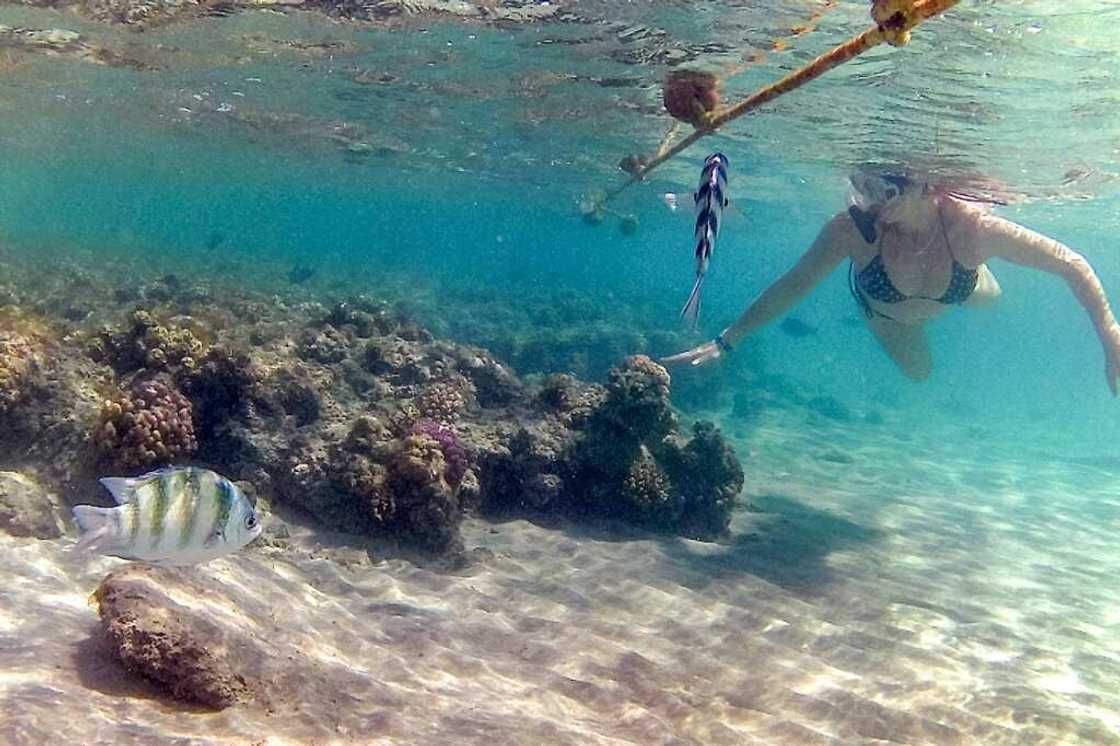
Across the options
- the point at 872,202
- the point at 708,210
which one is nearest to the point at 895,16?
the point at 708,210

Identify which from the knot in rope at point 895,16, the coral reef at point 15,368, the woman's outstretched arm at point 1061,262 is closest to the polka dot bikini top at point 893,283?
the woman's outstretched arm at point 1061,262

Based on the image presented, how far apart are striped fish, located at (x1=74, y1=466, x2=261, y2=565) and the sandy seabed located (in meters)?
0.88

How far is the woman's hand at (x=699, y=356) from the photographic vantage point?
9086 mm

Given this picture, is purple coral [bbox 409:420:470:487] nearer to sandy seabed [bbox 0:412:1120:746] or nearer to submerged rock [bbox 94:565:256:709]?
sandy seabed [bbox 0:412:1120:746]

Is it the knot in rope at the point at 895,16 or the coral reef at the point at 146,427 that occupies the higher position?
the knot in rope at the point at 895,16

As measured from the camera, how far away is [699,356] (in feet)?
30.9

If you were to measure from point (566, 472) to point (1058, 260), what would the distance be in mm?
6714

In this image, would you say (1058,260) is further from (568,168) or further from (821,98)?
(568,168)

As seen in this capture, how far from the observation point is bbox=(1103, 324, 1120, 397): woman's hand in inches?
301

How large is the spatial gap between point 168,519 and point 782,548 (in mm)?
8521

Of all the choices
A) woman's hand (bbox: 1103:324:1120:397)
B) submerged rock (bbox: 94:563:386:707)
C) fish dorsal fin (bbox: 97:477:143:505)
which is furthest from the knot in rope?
woman's hand (bbox: 1103:324:1120:397)

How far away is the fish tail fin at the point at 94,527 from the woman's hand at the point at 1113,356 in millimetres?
9002

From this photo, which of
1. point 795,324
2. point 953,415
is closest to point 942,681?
point 795,324

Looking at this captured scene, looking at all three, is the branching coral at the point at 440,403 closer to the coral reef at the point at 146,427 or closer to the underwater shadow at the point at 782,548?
the coral reef at the point at 146,427
